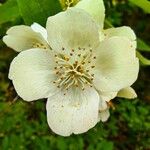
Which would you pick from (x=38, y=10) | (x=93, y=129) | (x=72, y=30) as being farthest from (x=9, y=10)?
(x=93, y=129)

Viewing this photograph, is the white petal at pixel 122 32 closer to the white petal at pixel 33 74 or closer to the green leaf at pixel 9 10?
the white petal at pixel 33 74

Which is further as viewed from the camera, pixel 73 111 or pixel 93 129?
pixel 93 129

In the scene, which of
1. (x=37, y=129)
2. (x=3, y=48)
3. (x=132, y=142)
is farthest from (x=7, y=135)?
(x=132, y=142)

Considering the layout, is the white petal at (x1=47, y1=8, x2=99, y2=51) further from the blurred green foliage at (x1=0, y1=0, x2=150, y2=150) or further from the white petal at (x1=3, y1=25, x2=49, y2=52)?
the blurred green foliage at (x1=0, y1=0, x2=150, y2=150)

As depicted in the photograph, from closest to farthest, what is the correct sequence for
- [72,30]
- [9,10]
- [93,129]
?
[72,30] → [9,10] → [93,129]

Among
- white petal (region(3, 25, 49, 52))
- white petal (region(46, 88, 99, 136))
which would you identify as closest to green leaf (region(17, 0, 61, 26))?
white petal (region(3, 25, 49, 52))

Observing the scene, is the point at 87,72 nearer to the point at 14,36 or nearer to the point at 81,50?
the point at 81,50

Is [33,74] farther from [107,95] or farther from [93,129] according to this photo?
[93,129]
